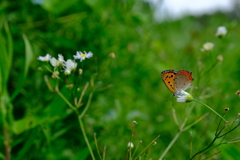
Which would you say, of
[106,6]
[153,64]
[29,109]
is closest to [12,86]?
[29,109]

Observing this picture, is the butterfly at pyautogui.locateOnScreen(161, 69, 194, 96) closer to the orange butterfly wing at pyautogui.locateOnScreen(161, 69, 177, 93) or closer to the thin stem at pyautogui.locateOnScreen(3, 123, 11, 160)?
the orange butterfly wing at pyautogui.locateOnScreen(161, 69, 177, 93)

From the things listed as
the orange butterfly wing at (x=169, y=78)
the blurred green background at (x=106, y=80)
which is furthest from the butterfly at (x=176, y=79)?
the blurred green background at (x=106, y=80)

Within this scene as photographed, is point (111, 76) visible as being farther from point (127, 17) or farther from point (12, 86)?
point (12, 86)

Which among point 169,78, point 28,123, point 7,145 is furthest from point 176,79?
point 7,145

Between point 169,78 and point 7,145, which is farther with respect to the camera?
point 7,145

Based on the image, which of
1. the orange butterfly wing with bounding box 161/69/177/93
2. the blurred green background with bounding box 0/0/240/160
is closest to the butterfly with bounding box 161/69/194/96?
the orange butterfly wing with bounding box 161/69/177/93

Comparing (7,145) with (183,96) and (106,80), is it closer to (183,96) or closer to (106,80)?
(106,80)

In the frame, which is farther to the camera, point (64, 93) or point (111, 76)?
point (111, 76)
